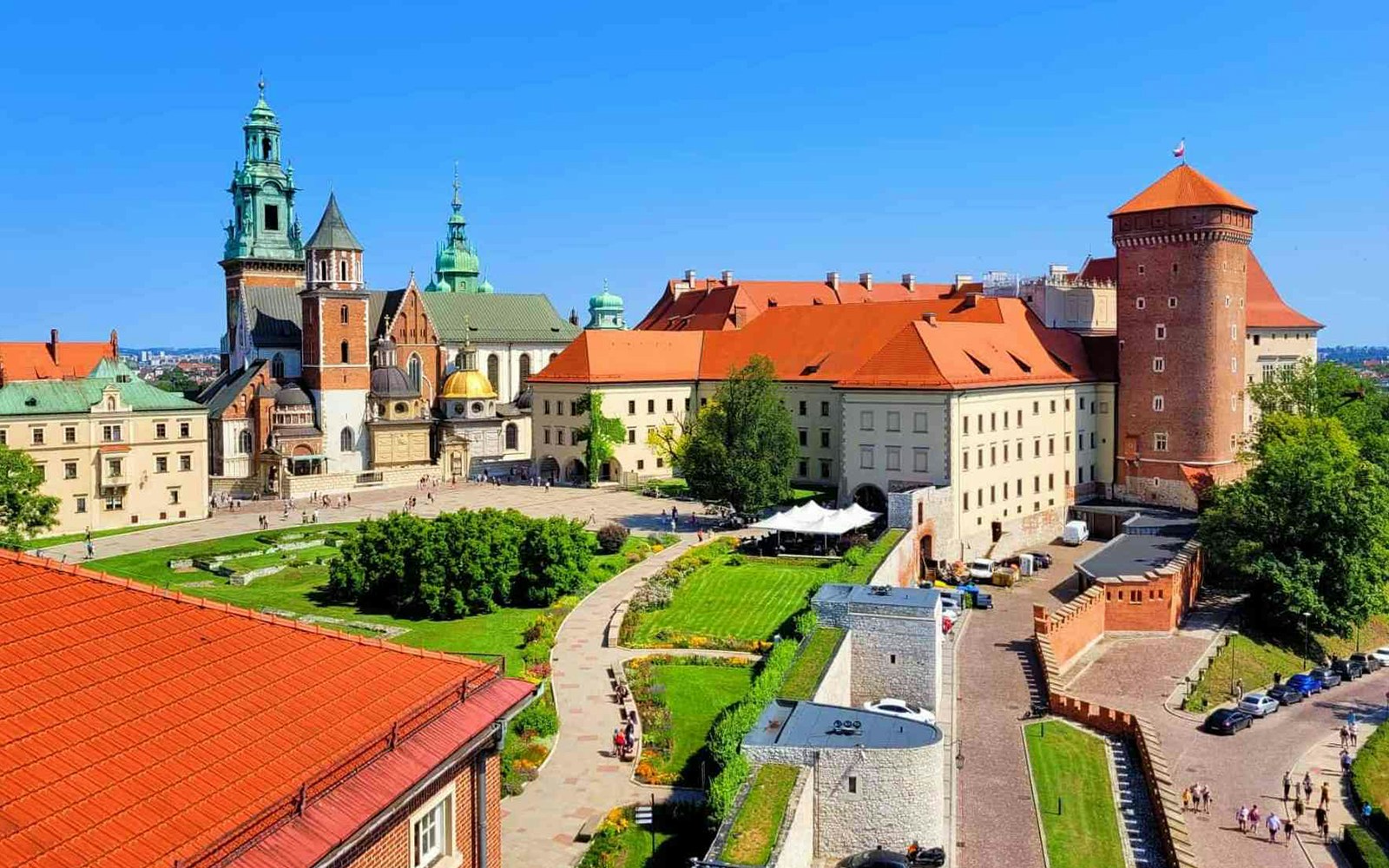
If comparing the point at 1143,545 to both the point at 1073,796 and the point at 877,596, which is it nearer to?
the point at 877,596

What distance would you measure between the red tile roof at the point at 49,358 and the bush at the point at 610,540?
4540 centimetres

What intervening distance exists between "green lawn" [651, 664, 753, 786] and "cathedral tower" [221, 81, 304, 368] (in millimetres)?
64298

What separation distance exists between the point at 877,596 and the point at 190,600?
2447 cm

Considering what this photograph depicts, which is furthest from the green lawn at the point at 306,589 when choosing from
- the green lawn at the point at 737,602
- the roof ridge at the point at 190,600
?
the roof ridge at the point at 190,600

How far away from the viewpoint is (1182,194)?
60531 millimetres

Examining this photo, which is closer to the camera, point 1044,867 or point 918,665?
point 1044,867

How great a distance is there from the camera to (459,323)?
9025 cm

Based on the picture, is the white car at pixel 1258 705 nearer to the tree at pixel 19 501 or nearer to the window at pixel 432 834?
the window at pixel 432 834

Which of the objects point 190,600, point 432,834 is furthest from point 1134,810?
point 190,600

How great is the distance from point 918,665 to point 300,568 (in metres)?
27.3

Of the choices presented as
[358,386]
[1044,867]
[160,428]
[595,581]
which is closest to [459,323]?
[358,386]

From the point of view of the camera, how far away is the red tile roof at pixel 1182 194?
196 ft

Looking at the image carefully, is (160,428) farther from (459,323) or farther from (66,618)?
(66,618)

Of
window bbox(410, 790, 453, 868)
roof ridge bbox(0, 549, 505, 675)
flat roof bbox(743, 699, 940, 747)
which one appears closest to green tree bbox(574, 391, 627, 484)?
flat roof bbox(743, 699, 940, 747)
